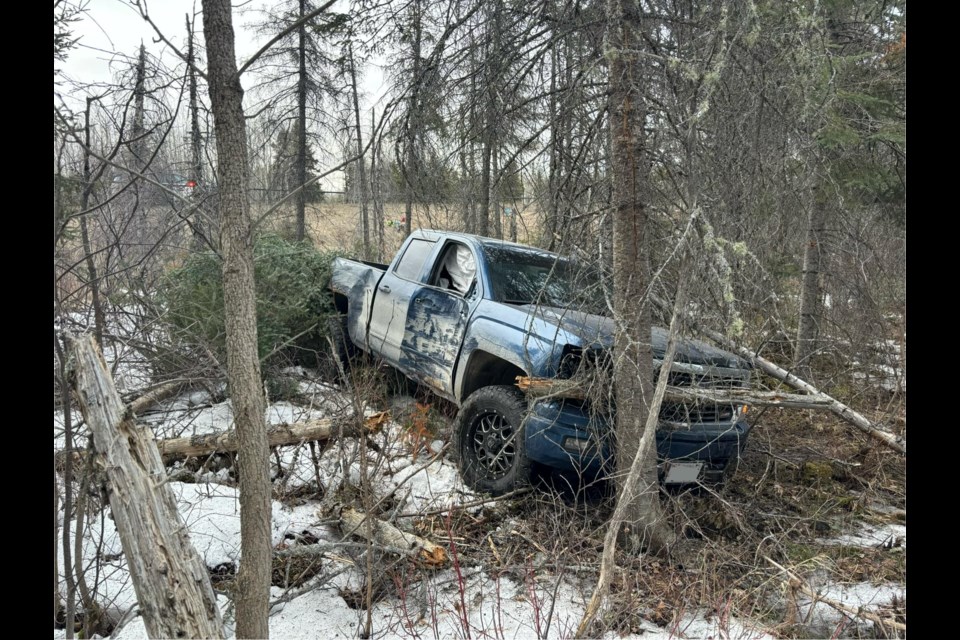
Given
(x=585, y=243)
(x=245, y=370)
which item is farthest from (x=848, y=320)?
(x=245, y=370)

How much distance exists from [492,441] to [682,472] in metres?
1.36

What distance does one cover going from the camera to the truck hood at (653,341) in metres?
4.45

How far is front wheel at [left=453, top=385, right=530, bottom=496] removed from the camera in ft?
15.5

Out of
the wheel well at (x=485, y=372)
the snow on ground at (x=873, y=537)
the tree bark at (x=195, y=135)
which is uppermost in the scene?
the tree bark at (x=195, y=135)

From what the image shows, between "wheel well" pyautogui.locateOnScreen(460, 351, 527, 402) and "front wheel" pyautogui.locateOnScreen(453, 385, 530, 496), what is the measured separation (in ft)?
0.82

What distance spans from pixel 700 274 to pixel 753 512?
2.10 m

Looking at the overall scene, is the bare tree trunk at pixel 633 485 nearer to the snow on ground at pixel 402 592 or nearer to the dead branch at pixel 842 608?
the snow on ground at pixel 402 592

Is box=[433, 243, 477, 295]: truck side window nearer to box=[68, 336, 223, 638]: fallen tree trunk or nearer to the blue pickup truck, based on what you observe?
the blue pickup truck

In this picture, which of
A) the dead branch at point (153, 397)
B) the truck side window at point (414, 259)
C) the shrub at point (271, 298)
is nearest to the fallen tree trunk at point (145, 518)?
the dead branch at point (153, 397)

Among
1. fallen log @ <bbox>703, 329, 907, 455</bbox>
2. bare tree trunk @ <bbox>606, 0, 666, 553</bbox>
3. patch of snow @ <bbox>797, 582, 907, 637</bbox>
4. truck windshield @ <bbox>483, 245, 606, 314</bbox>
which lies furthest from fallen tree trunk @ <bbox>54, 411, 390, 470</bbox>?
patch of snow @ <bbox>797, 582, 907, 637</bbox>

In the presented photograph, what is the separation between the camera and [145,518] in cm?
246
